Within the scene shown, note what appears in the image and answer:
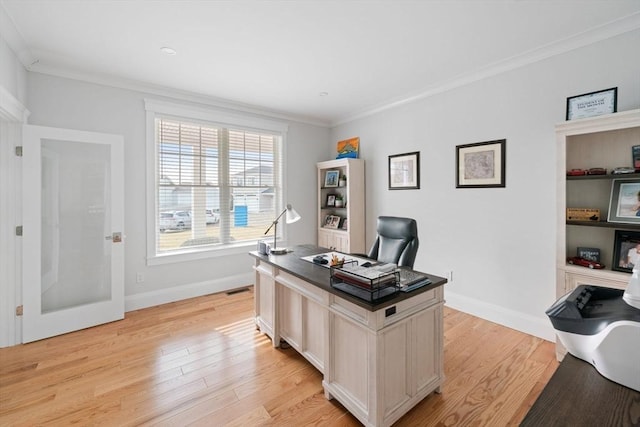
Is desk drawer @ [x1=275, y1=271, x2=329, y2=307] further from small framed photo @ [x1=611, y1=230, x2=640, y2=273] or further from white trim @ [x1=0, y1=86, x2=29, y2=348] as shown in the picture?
white trim @ [x1=0, y1=86, x2=29, y2=348]

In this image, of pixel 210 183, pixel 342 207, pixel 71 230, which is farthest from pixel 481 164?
pixel 71 230

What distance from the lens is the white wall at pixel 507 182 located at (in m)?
2.39

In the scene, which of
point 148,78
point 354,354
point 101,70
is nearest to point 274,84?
point 148,78

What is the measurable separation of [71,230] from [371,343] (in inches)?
125

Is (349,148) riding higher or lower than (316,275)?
higher

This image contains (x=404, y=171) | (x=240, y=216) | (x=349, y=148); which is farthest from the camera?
(x=349, y=148)

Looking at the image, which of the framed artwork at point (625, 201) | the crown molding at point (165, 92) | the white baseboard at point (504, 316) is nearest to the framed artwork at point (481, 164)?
the framed artwork at point (625, 201)

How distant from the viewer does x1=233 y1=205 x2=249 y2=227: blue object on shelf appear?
4152 millimetres

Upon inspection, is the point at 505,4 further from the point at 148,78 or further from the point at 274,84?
A: the point at 148,78

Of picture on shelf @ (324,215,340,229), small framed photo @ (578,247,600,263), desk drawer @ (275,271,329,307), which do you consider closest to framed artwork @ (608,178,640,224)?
small framed photo @ (578,247,600,263)

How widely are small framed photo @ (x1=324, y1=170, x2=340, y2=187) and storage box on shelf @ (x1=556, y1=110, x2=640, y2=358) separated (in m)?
2.89

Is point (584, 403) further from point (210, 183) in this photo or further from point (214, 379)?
point (210, 183)

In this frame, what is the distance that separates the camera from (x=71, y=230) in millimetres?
2873

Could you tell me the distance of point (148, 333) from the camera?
2.76 meters
